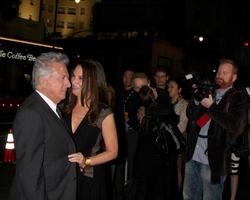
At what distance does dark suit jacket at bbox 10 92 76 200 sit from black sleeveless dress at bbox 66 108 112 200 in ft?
1.32

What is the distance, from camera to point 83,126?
11.2ft

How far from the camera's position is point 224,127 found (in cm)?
439

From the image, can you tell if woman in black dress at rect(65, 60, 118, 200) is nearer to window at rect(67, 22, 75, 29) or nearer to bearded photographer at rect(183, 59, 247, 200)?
bearded photographer at rect(183, 59, 247, 200)

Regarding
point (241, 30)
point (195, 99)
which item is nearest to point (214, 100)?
point (195, 99)

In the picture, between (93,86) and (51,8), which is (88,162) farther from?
(51,8)

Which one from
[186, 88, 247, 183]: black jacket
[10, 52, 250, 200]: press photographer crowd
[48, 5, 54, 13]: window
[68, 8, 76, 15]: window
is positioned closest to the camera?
[10, 52, 250, 200]: press photographer crowd

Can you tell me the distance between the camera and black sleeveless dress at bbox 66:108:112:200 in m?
3.36

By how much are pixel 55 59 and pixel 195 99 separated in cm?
225

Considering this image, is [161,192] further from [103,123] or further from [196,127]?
[103,123]

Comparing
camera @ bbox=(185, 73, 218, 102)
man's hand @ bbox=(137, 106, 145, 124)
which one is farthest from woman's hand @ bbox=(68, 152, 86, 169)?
man's hand @ bbox=(137, 106, 145, 124)

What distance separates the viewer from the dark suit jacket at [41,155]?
2629 millimetres

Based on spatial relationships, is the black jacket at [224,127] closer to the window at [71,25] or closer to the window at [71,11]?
the window at [71,25]

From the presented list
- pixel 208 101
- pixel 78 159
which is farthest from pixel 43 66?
pixel 208 101

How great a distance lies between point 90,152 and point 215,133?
1.75 m
